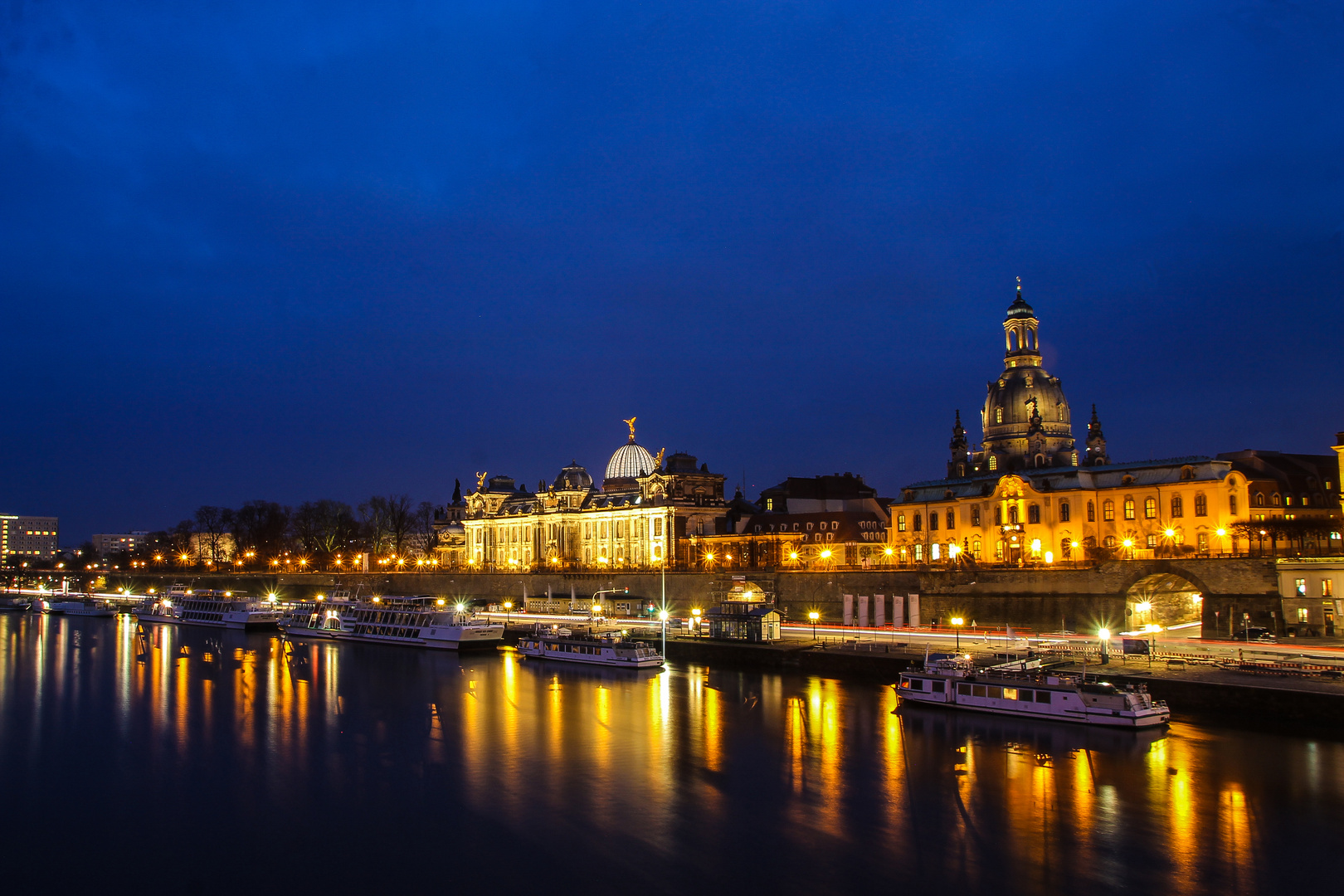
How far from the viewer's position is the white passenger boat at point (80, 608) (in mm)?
129625

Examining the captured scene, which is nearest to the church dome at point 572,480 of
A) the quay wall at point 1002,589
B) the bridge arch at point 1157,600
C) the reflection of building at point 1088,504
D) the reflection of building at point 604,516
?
the reflection of building at point 604,516

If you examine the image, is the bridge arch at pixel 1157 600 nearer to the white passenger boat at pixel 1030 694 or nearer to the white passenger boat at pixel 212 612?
the white passenger boat at pixel 1030 694

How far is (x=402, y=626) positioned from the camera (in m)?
88.4

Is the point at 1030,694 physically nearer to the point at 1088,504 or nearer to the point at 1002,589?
the point at 1002,589

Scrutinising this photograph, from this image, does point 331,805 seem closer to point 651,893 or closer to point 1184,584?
point 651,893

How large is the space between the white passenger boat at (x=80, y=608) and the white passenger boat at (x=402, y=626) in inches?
1537

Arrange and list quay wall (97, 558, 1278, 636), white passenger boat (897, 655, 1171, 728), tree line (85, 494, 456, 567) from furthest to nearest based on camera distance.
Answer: tree line (85, 494, 456, 567)
quay wall (97, 558, 1278, 636)
white passenger boat (897, 655, 1171, 728)

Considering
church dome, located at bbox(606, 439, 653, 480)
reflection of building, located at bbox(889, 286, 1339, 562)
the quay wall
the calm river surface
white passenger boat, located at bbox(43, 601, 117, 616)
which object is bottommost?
the calm river surface

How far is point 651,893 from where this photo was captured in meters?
25.9

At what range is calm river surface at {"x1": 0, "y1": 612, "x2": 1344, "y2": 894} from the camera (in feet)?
90.1

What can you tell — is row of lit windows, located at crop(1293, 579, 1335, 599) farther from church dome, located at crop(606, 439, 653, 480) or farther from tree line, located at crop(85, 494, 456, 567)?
tree line, located at crop(85, 494, 456, 567)

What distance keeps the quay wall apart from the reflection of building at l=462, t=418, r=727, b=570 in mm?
14461

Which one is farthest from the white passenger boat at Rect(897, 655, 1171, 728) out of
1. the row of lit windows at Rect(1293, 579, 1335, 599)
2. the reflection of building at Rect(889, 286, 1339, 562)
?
the reflection of building at Rect(889, 286, 1339, 562)

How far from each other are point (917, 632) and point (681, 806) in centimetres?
4557
